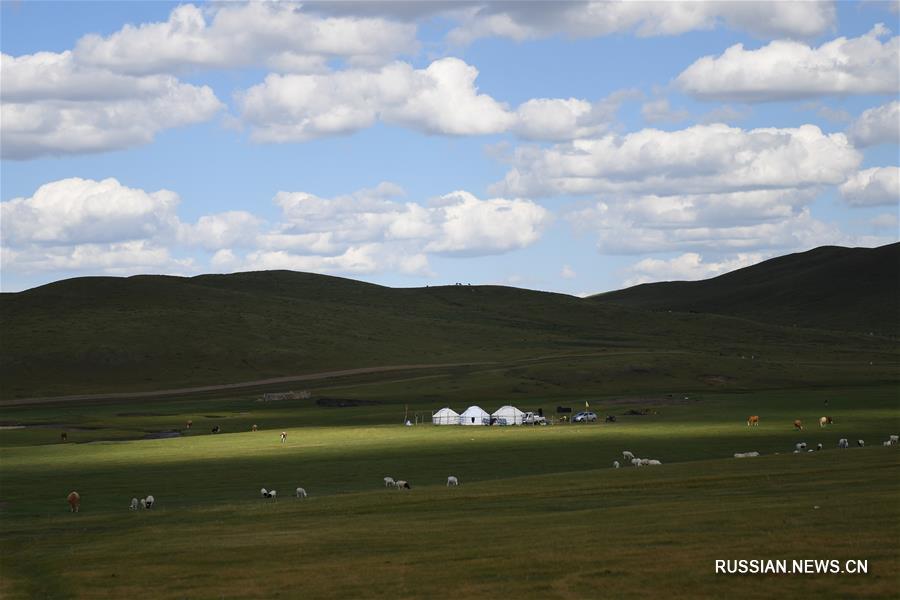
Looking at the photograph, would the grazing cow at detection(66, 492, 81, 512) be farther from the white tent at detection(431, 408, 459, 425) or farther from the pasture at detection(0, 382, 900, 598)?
the white tent at detection(431, 408, 459, 425)

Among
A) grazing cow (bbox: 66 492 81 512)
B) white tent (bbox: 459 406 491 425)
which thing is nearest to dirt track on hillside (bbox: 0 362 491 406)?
white tent (bbox: 459 406 491 425)

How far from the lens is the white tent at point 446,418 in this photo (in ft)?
370

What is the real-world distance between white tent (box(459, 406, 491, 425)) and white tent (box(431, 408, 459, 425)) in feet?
2.87

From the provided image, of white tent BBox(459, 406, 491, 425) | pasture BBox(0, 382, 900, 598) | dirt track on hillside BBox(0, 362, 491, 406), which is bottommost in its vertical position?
pasture BBox(0, 382, 900, 598)

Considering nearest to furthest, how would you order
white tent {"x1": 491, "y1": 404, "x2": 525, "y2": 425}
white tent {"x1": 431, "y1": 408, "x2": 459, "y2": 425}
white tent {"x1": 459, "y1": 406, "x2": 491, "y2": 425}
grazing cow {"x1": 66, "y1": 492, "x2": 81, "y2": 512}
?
grazing cow {"x1": 66, "y1": 492, "x2": 81, "y2": 512} < white tent {"x1": 491, "y1": 404, "x2": 525, "y2": 425} < white tent {"x1": 459, "y1": 406, "x2": 491, "y2": 425} < white tent {"x1": 431, "y1": 408, "x2": 459, "y2": 425}

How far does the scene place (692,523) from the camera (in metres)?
35.1

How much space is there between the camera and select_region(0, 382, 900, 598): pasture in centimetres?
2934

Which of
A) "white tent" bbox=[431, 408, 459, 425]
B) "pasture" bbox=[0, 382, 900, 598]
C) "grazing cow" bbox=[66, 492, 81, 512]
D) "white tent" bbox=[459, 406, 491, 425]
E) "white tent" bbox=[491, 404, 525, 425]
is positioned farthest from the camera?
"white tent" bbox=[431, 408, 459, 425]

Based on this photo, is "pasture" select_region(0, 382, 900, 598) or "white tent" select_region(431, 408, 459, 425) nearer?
"pasture" select_region(0, 382, 900, 598)

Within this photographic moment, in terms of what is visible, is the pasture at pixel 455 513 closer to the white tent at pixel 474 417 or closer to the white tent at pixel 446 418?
the white tent at pixel 474 417

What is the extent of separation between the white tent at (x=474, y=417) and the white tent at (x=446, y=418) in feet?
2.87

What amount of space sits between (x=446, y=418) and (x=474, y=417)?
3341 mm

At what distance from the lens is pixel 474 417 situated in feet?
365

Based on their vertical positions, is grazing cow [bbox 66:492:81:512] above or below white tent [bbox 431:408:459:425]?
below
